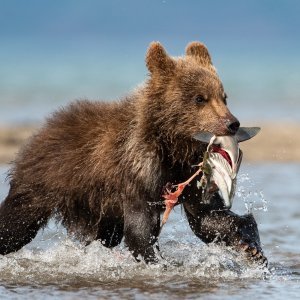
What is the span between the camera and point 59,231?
1165 centimetres

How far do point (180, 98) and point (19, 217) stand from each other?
5.41ft

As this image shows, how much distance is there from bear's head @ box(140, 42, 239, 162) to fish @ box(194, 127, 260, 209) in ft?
0.34

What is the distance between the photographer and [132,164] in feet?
29.7

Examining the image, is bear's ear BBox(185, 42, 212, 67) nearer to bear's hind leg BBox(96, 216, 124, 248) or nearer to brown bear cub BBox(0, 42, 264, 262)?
brown bear cub BBox(0, 42, 264, 262)

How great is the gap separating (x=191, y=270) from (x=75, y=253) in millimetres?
1110

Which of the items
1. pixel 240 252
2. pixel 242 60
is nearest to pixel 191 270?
pixel 240 252

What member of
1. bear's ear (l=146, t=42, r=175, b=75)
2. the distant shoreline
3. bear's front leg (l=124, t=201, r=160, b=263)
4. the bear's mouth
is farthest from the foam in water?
the distant shoreline

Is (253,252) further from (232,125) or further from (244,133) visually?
(232,125)

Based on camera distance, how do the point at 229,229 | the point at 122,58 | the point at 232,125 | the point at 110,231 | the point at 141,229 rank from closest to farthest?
the point at 232,125 → the point at 141,229 → the point at 229,229 → the point at 110,231 → the point at 122,58

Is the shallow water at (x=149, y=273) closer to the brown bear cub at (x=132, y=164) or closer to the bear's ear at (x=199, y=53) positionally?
the brown bear cub at (x=132, y=164)

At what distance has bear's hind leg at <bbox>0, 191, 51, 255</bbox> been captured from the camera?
9594 millimetres

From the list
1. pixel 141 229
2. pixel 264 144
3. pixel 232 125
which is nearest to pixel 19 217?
pixel 141 229

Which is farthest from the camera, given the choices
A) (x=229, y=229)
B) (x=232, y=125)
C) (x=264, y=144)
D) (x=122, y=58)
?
(x=122, y=58)

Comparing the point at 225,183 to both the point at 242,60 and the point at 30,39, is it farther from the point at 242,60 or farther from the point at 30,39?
the point at 30,39
